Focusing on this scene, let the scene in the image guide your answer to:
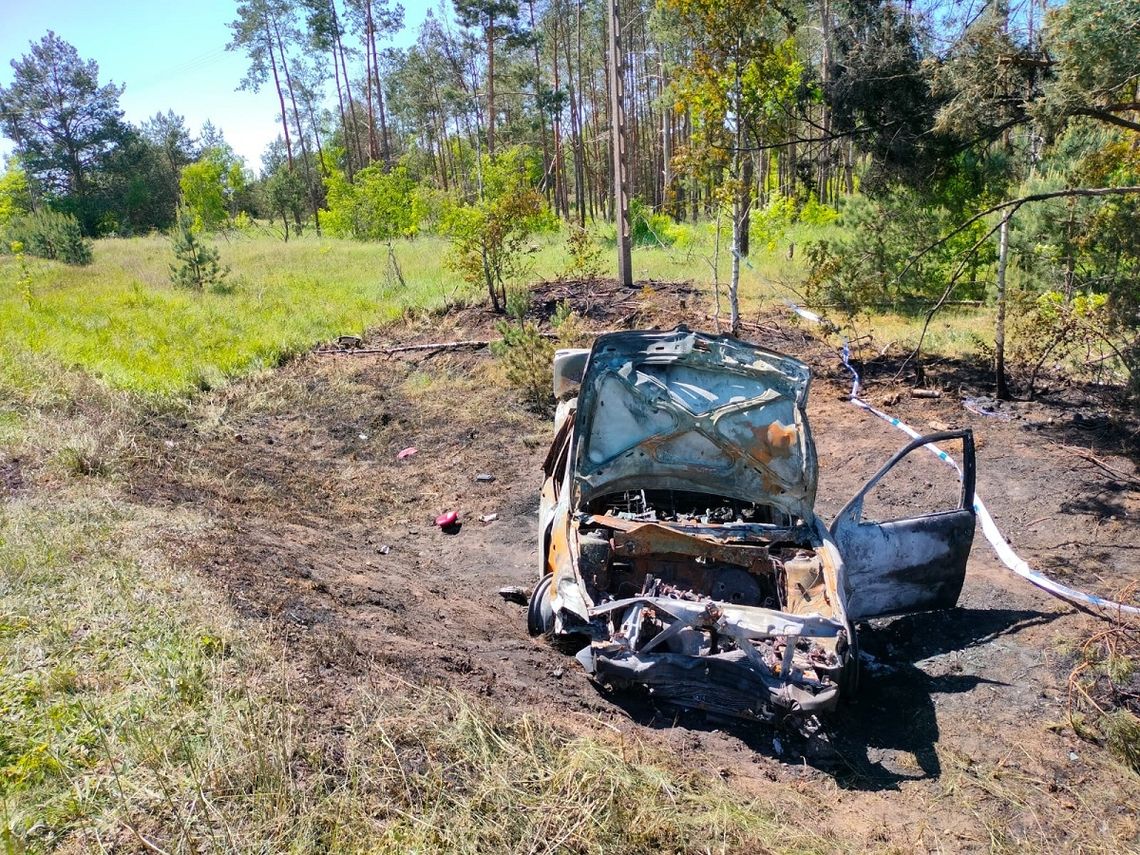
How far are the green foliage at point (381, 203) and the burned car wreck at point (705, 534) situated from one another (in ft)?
67.1

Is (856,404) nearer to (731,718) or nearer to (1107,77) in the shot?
(1107,77)

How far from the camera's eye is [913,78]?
10.4 meters

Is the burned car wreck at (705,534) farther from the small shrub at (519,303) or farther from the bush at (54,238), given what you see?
the bush at (54,238)

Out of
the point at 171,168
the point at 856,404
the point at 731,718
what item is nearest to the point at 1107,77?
the point at 856,404

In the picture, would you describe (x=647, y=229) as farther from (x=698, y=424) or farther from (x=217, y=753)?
(x=217, y=753)

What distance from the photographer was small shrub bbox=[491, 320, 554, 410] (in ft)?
36.7

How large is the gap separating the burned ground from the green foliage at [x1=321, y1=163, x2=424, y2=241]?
43.7ft

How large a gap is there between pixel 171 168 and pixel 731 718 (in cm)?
5487

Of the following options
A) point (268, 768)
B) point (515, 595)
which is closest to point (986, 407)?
point (515, 595)

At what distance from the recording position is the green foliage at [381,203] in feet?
78.5

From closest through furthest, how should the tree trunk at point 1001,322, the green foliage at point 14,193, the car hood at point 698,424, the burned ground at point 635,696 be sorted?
1. the burned ground at point 635,696
2. the car hood at point 698,424
3. the tree trunk at point 1001,322
4. the green foliage at point 14,193

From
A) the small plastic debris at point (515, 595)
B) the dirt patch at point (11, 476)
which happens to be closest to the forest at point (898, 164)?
the small plastic debris at point (515, 595)

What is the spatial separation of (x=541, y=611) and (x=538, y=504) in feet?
10.7

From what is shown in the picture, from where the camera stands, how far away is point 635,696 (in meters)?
4.32
